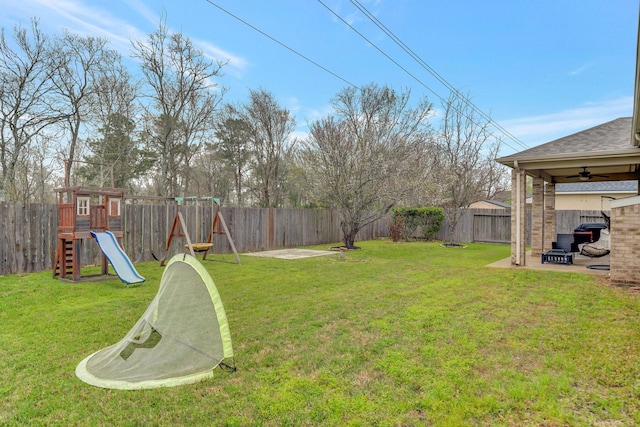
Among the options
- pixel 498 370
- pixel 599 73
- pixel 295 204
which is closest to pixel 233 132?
pixel 295 204

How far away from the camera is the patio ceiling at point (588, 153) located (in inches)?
283

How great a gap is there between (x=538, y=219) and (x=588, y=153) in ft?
10.1

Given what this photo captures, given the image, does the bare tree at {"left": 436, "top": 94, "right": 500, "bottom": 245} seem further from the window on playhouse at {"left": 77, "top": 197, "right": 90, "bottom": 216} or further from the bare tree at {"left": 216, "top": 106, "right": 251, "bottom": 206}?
the window on playhouse at {"left": 77, "top": 197, "right": 90, "bottom": 216}

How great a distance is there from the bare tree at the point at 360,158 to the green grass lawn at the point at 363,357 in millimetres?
6004

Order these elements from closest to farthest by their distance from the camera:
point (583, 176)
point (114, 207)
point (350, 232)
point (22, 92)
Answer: point (114, 207) < point (583, 176) < point (22, 92) < point (350, 232)

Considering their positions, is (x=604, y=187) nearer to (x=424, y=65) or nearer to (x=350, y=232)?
(x=424, y=65)

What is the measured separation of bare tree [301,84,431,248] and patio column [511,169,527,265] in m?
3.38

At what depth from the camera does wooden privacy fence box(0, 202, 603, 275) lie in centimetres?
726

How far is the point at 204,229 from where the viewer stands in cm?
1076

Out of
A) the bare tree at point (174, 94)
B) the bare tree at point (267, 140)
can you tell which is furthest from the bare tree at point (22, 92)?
the bare tree at point (267, 140)

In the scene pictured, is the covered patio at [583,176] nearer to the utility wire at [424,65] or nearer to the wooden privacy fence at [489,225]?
the wooden privacy fence at [489,225]

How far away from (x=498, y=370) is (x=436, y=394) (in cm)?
73

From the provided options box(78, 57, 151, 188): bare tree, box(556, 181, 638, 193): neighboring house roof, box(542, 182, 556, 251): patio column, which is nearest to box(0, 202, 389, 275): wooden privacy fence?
box(78, 57, 151, 188): bare tree

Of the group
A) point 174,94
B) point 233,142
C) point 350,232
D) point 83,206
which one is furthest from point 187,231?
point 233,142
